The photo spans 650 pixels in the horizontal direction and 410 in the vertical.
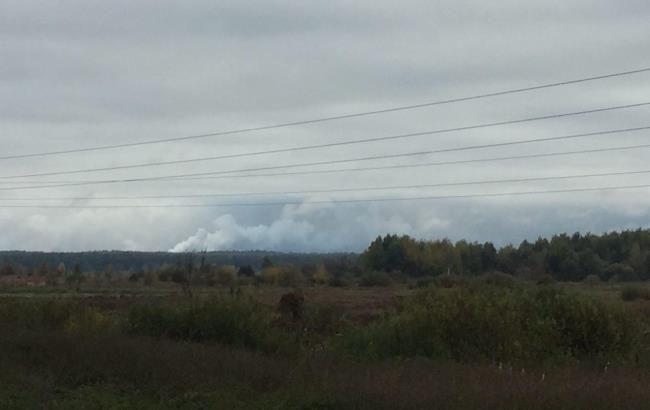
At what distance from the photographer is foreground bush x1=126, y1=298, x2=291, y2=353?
2853 centimetres

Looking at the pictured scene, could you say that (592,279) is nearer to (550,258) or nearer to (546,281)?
(550,258)

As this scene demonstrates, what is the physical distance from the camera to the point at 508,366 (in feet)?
77.0

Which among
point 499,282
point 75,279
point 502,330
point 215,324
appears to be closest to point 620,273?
point 75,279

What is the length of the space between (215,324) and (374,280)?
71889mm

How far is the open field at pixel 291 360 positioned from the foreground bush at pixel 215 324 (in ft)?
0.13

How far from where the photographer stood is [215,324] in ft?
95.9

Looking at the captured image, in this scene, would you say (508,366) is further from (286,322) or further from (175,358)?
(286,322)

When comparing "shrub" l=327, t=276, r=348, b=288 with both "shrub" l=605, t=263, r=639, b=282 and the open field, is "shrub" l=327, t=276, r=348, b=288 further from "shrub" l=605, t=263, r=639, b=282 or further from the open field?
the open field

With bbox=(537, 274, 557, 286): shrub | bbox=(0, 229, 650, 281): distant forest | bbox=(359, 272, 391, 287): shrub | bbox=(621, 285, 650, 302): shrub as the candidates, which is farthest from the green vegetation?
bbox=(359, 272, 391, 287): shrub

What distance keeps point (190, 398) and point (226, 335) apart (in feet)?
32.9

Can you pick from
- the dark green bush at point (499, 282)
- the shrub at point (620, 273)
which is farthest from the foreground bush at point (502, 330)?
the shrub at point (620, 273)

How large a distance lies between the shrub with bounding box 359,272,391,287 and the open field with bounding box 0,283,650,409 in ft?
208

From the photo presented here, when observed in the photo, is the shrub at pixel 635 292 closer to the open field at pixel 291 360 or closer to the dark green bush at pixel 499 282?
the dark green bush at pixel 499 282

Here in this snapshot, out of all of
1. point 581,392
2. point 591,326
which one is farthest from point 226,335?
point 581,392
